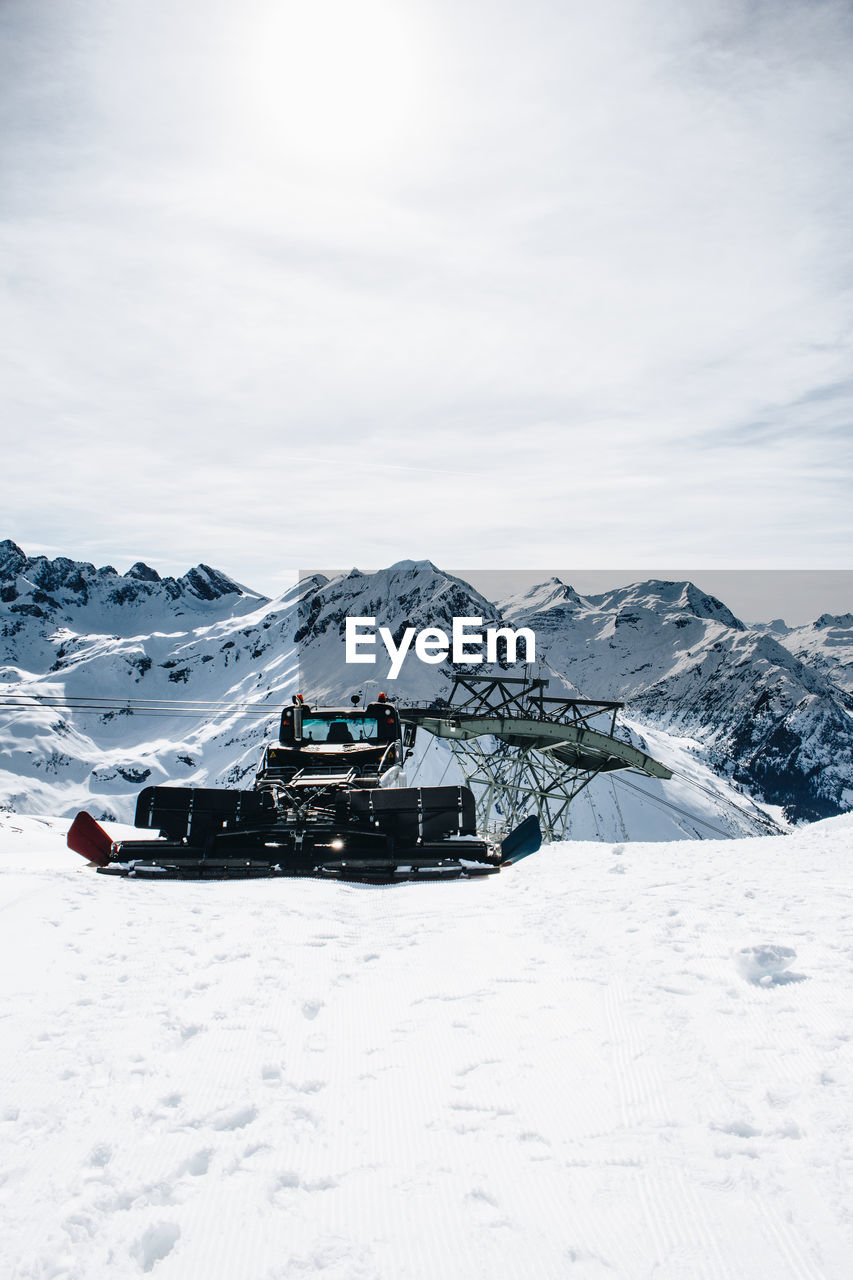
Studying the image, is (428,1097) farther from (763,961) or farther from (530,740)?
(530,740)

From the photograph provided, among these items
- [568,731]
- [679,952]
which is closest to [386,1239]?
[679,952]

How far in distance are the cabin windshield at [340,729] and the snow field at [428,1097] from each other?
974cm

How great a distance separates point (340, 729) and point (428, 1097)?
45.1 feet

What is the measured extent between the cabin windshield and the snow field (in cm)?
974

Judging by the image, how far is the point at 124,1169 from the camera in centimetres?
365

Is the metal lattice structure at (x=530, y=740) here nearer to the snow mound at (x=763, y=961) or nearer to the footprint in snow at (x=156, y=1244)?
the snow mound at (x=763, y=961)

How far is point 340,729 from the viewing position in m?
18.0

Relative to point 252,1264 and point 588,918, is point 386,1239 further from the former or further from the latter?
point 588,918


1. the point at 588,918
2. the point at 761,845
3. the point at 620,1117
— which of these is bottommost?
the point at 761,845

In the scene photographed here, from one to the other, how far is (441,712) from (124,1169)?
28.4 metres

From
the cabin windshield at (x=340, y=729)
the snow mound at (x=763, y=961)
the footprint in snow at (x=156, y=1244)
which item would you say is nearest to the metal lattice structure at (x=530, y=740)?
the cabin windshield at (x=340, y=729)

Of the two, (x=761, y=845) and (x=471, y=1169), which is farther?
(x=761, y=845)

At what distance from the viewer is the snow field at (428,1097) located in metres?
3.16

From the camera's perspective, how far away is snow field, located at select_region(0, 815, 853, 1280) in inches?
124
